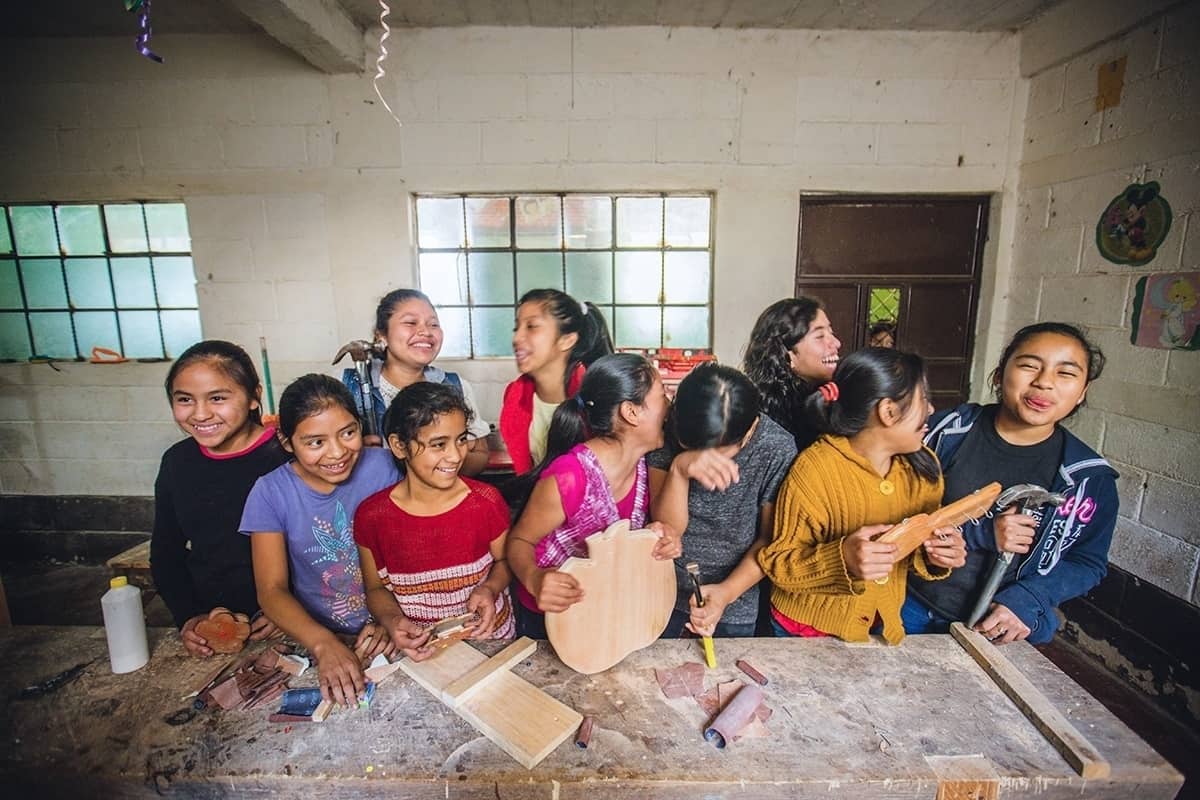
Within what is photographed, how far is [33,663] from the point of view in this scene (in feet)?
4.48

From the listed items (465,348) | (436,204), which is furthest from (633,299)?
(436,204)

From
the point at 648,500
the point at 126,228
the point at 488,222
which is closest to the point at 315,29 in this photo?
the point at 488,222

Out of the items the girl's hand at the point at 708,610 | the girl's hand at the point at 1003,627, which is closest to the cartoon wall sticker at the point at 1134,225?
the girl's hand at the point at 1003,627

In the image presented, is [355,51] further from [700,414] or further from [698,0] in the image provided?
[700,414]

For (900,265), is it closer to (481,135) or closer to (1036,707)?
(481,135)

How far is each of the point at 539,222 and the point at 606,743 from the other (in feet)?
11.7

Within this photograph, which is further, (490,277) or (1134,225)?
(490,277)

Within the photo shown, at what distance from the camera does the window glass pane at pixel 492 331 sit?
4145mm

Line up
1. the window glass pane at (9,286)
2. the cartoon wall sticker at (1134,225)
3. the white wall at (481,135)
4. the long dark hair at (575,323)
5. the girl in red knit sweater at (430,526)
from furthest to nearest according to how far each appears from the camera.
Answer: the window glass pane at (9,286) → the white wall at (481,135) → the cartoon wall sticker at (1134,225) → the long dark hair at (575,323) → the girl in red knit sweater at (430,526)

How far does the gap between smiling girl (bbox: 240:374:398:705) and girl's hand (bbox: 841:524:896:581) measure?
4.05ft

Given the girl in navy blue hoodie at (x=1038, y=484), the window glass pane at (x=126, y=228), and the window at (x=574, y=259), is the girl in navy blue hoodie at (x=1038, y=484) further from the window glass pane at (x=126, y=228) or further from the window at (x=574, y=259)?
the window glass pane at (x=126, y=228)

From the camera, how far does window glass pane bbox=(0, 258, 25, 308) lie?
415 centimetres

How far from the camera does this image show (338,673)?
1257 mm

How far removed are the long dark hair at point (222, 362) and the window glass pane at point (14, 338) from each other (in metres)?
4.13
